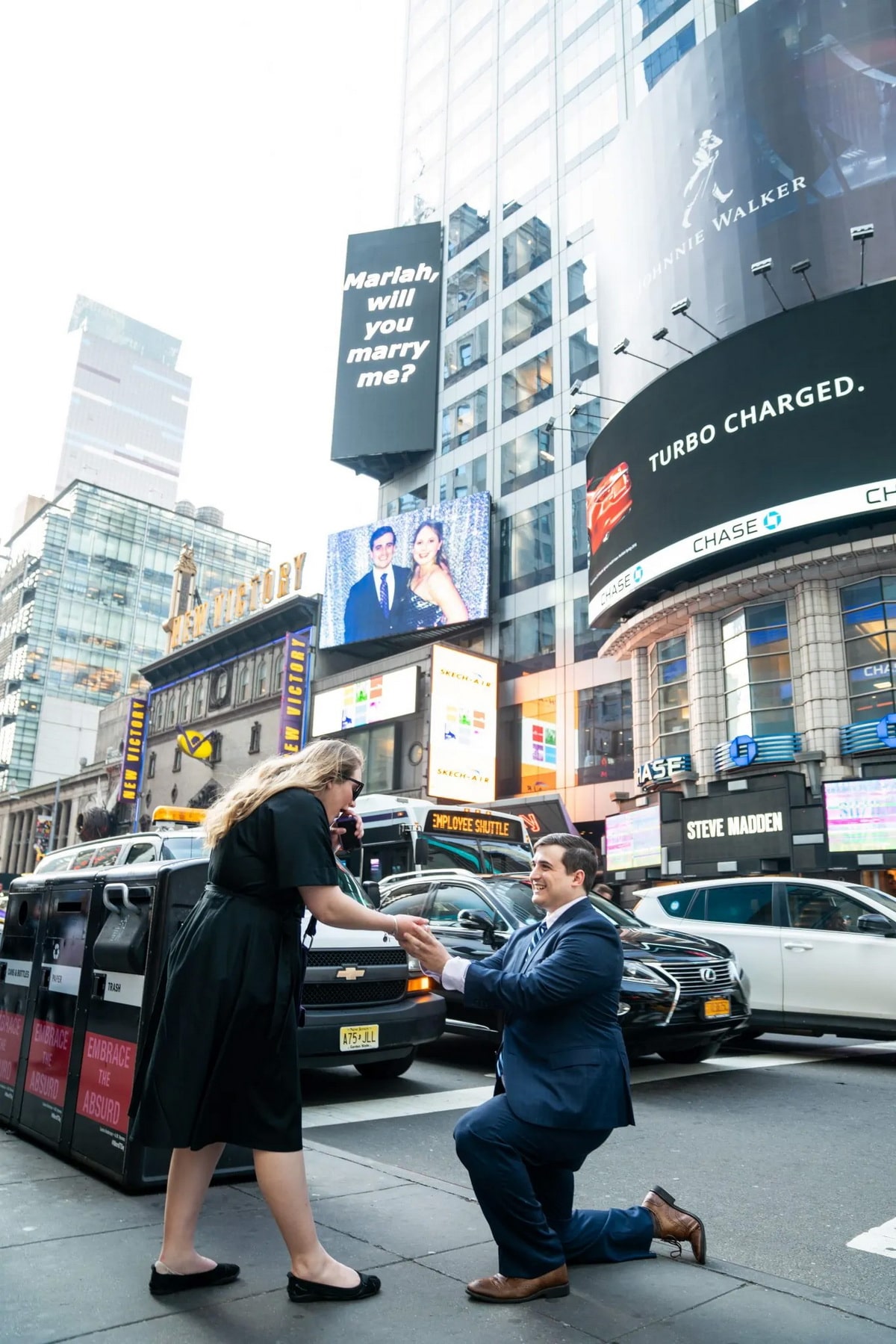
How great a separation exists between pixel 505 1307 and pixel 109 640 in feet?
369

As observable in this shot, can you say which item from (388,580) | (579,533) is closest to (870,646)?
(579,533)

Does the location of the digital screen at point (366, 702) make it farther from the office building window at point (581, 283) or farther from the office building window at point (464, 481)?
the office building window at point (581, 283)

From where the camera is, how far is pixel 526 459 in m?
42.6

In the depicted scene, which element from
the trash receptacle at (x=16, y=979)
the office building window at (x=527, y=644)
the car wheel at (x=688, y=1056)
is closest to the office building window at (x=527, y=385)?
the office building window at (x=527, y=644)

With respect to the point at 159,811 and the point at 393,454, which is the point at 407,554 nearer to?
the point at 393,454

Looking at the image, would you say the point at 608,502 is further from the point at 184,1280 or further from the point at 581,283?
the point at 184,1280

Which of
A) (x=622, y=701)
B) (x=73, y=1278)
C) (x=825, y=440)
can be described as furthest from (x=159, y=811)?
(x=622, y=701)

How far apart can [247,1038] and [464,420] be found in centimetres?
4629

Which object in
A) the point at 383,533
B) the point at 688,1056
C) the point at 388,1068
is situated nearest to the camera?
the point at 388,1068

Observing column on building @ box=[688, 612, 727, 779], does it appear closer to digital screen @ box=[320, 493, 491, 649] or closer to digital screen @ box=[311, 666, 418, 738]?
digital screen @ box=[320, 493, 491, 649]

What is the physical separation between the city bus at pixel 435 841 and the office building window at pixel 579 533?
20.6 metres

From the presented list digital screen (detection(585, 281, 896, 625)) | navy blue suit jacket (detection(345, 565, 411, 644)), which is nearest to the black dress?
digital screen (detection(585, 281, 896, 625))

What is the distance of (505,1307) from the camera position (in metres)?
3.07

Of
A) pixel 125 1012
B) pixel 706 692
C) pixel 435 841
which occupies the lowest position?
pixel 125 1012
